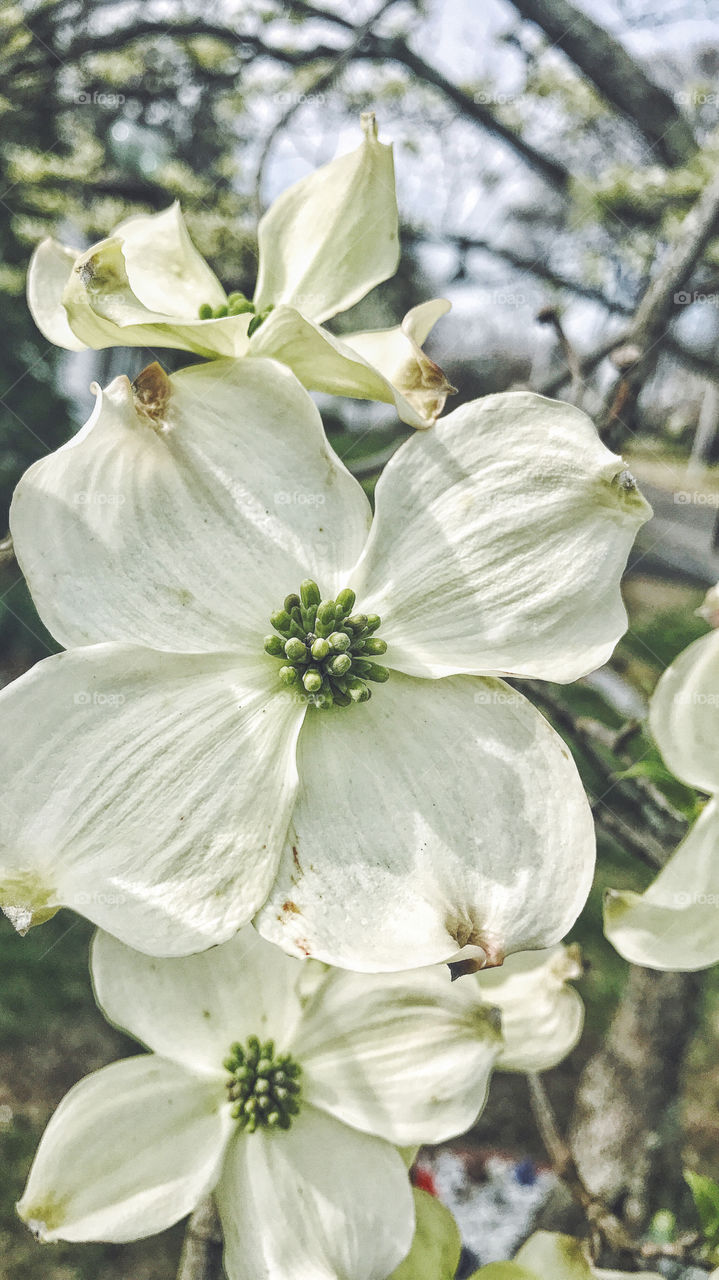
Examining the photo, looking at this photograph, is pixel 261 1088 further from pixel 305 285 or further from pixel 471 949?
pixel 305 285

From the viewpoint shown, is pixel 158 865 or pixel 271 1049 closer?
pixel 158 865

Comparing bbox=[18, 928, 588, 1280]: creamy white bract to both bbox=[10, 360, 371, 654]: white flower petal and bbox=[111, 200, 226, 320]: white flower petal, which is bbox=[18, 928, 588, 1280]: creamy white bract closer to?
bbox=[10, 360, 371, 654]: white flower petal

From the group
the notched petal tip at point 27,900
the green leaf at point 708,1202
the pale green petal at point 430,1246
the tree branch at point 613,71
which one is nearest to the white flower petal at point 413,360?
the notched petal tip at point 27,900

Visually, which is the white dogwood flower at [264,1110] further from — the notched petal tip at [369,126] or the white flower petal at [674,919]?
the notched petal tip at [369,126]

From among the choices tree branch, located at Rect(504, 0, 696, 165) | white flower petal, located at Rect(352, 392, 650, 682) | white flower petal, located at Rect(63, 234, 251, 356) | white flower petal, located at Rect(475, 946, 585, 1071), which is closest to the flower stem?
white flower petal, located at Rect(475, 946, 585, 1071)

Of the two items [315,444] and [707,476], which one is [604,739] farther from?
[707,476]

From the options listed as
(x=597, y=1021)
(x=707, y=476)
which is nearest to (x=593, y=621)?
(x=597, y=1021)
